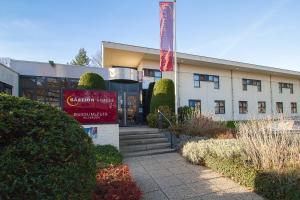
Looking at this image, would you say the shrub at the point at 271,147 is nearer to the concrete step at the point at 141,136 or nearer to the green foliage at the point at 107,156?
the green foliage at the point at 107,156

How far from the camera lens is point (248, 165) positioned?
19.6 feet

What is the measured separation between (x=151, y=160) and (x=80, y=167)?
19.1 ft

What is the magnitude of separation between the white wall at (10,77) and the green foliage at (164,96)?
8737 millimetres

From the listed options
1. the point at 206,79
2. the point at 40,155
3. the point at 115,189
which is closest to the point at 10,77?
the point at 115,189

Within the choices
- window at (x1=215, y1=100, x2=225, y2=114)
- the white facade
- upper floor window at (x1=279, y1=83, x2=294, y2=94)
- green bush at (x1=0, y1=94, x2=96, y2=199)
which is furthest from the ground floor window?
upper floor window at (x1=279, y1=83, x2=294, y2=94)

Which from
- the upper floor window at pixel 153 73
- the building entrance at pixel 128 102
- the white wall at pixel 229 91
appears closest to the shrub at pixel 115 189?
Result: the building entrance at pixel 128 102

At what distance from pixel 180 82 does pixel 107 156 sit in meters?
13.7

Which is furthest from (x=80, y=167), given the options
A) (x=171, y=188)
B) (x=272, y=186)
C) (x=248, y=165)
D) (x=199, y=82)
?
(x=199, y=82)

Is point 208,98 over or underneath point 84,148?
over

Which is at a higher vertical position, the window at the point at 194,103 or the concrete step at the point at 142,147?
the window at the point at 194,103

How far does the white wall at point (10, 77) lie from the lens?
43.9 feet

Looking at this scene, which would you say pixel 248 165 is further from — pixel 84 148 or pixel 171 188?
pixel 84 148

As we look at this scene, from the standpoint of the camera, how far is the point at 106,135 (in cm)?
948

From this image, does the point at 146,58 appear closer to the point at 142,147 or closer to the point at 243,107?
the point at 142,147
